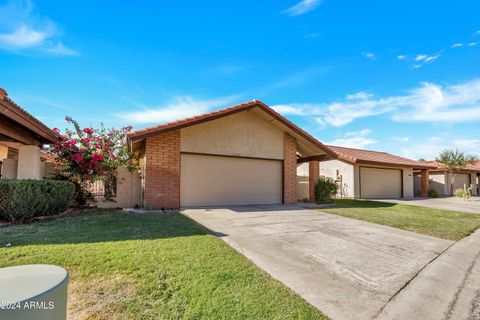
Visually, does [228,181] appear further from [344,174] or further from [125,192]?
[344,174]

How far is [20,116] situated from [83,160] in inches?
117

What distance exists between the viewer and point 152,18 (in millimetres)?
8906

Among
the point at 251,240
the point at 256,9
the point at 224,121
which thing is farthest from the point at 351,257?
the point at 256,9

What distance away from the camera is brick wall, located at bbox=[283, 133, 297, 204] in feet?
42.0

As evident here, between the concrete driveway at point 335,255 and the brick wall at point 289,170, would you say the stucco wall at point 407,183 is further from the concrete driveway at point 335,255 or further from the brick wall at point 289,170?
the concrete driveway at point 335,255

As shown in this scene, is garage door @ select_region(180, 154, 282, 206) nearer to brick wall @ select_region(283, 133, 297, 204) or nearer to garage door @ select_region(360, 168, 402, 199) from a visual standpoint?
brick wall @ select_region(283, 133, 297, 204)

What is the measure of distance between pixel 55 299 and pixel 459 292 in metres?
4.88

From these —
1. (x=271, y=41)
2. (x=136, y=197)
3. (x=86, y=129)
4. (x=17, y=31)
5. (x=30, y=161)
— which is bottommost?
(x=136, y=197)

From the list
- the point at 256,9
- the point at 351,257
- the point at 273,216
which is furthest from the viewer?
the point at 256,9

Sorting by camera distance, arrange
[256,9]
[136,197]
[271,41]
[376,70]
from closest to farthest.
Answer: [256,9] → [136,197] → [271,41] → [376,70]

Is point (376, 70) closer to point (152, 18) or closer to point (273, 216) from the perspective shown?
point (273, 216)

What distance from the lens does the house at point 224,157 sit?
31.9 ft

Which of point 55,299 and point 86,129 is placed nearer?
point 55,299

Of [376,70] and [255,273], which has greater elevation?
[376,70]
